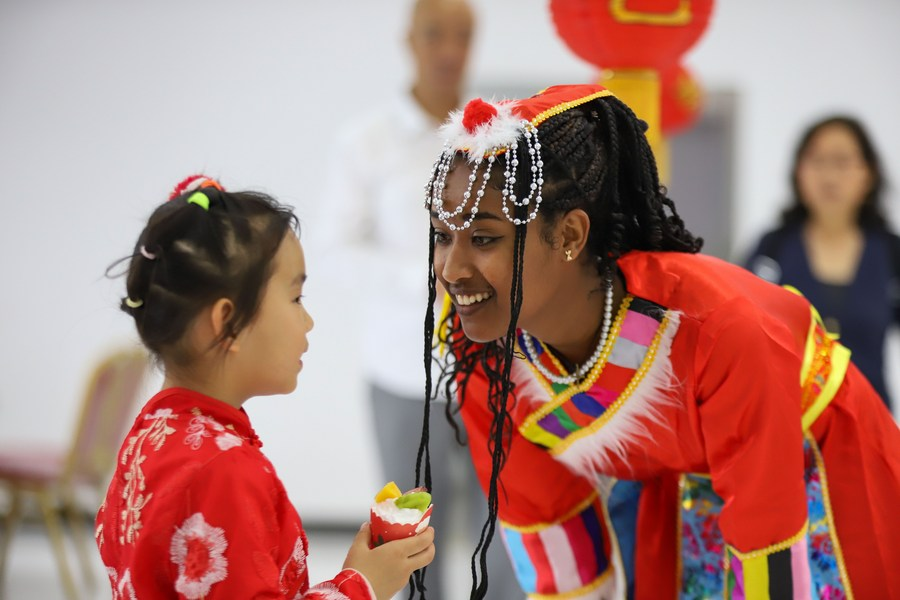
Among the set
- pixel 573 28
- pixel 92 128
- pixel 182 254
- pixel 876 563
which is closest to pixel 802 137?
pixel 573 28

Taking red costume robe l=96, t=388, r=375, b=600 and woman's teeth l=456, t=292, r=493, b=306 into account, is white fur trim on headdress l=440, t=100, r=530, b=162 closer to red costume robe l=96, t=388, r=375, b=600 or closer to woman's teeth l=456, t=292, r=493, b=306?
woman's teeth l=456, t=292, r=493, b=306

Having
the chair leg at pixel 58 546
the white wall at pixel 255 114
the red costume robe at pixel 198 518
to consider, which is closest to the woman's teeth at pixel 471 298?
the red costume robe at pixel 198 518

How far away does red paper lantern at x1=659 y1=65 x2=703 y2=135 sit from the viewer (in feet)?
9.20

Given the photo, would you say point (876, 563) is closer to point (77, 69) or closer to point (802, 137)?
point (802, 137)

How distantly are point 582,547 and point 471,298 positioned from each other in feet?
1.65

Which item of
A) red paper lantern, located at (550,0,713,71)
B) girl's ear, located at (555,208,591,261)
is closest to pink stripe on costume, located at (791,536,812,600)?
girl's ear, located at (555,208,591,261)

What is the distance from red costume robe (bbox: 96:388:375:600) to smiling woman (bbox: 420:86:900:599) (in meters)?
0.30

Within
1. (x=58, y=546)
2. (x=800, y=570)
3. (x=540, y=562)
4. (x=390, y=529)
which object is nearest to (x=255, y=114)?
(x=58, y=546)

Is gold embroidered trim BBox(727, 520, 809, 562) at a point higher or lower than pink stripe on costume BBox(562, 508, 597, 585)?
higher

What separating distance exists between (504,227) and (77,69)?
377 cm

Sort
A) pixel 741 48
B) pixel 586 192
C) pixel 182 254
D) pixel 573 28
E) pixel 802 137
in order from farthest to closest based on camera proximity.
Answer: pixel 741 48 → pixel 802 137 → pixel 573 28 → pixel 586 192 → pixel 182 254

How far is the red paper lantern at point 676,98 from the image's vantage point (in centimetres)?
280

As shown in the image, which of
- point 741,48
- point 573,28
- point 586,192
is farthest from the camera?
point 741,48

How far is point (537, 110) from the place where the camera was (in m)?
1.37
